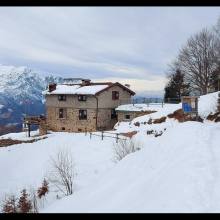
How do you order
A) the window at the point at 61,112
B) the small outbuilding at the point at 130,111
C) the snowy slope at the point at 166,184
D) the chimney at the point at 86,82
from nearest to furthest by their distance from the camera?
1. the snowy slope at the point at 166,184
2. the small outbuilding at the point at 130,111
3. the window at the point at 61,112
4. the chimney at the point at 86,82

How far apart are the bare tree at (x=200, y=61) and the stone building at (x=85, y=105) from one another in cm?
886

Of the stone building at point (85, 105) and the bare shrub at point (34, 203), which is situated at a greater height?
the stone building at point (85, 105)

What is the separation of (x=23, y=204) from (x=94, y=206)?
366 inches

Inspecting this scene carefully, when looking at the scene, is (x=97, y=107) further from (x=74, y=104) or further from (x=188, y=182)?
(x=188, y=182)

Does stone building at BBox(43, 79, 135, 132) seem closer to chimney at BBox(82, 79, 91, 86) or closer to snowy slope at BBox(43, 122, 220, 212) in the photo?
chimney at BBox(82, 79, 91, 86)

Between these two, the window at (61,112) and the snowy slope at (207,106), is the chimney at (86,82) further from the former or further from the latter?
the snowy slope at (207,106)

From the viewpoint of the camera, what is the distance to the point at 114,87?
50.2 metres

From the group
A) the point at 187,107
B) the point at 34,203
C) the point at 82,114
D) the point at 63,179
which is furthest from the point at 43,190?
the point at 82,114

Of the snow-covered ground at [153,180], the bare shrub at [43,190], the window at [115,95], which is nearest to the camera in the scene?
the snow-covered ground at [153,180]

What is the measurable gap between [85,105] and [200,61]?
17.0m

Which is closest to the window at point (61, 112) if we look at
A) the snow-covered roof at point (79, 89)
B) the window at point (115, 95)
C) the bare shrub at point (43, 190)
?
the snow-covered roof at point (79, 89)

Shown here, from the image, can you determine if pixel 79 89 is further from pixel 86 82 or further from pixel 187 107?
pixel 187 107

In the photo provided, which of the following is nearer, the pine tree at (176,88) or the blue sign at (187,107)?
the blue sign at (187,107)

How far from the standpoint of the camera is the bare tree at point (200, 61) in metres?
47.6
